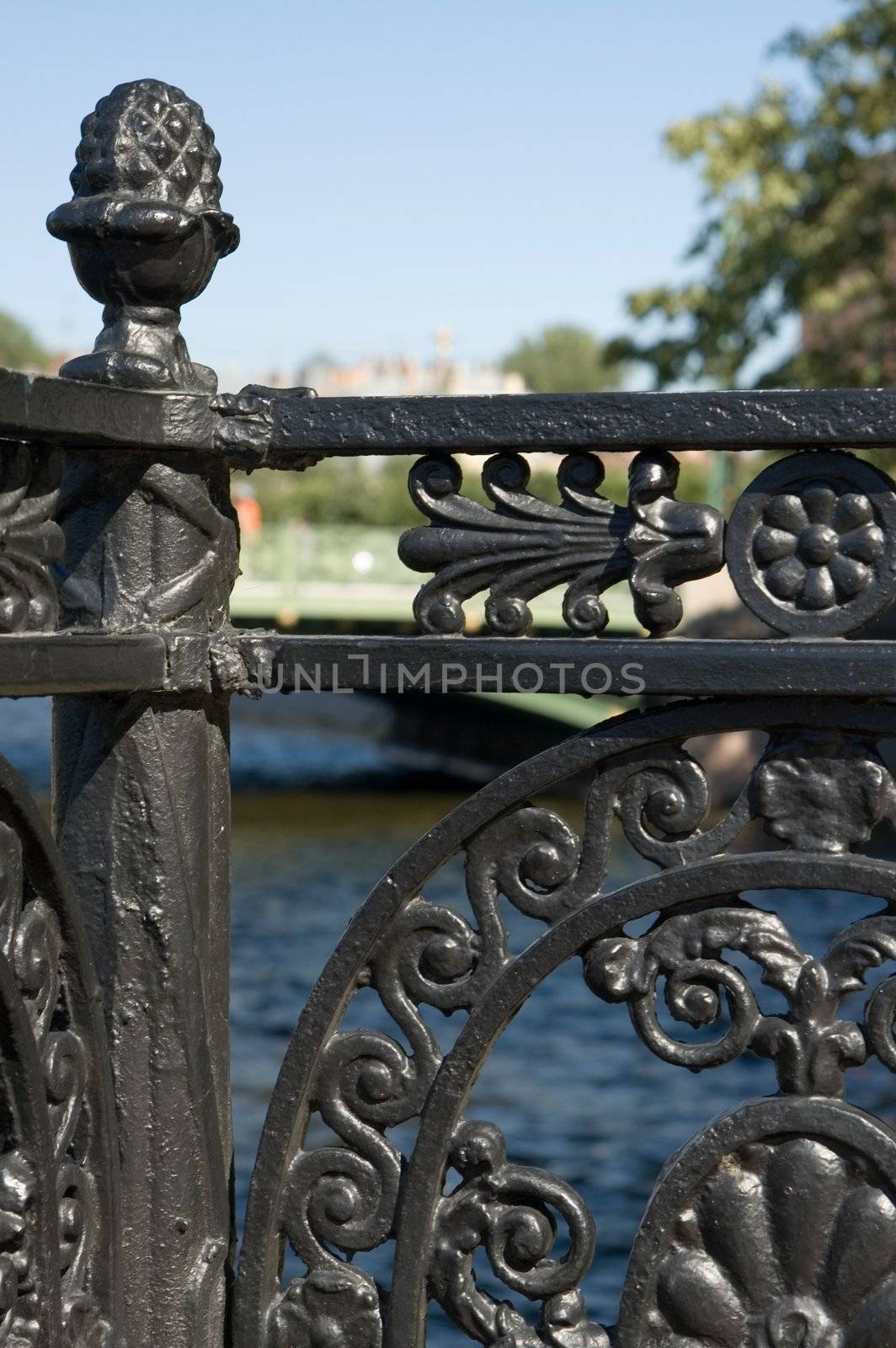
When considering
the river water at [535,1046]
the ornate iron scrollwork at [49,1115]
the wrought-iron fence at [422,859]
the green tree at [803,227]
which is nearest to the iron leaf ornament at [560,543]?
the wrought-iron fence at [422,859]

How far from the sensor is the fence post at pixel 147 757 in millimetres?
1630

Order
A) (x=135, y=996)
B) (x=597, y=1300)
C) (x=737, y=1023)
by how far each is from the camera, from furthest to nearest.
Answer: (x=597, y=1300), (x=135, y=996), (x=737, y=1023)

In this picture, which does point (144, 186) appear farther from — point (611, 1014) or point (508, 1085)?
point (611, 1014)

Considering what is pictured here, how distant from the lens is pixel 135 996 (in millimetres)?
1634

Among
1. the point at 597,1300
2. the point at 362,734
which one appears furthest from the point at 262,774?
the point at 597,1300

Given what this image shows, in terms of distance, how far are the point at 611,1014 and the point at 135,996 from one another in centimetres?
1136

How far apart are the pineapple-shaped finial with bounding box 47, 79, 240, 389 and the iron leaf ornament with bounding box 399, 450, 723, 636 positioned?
12.1 inches

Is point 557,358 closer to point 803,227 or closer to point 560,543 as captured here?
point 803,227

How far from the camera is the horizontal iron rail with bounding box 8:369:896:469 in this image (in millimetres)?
1459

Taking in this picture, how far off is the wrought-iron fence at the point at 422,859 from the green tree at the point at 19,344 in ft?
244

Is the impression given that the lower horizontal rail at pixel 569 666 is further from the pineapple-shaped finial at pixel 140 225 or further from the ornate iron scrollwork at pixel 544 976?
the pineapple-shaped finial at pixel 140 225

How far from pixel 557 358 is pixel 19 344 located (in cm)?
2630

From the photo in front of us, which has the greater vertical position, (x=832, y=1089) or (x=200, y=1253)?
(x=832, y=1089)

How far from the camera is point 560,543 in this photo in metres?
1.56
